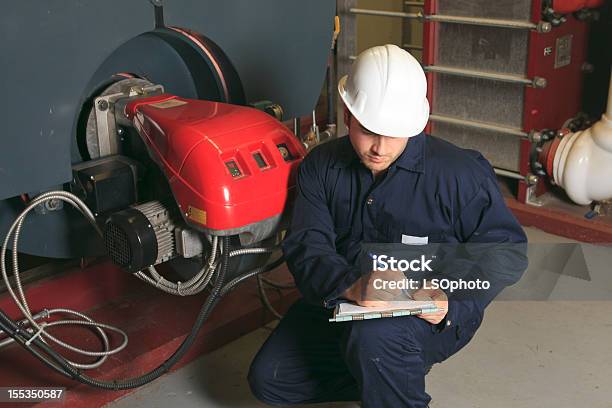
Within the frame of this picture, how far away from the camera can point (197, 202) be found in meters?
1.81

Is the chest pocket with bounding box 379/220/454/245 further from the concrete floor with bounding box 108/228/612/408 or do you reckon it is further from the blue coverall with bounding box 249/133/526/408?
the concrete floor with bounding box 108/228/612/408

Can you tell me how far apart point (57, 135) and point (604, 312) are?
1630 mm

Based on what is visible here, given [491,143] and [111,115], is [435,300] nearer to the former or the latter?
[111,115]

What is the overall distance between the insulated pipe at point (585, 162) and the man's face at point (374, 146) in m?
1.30

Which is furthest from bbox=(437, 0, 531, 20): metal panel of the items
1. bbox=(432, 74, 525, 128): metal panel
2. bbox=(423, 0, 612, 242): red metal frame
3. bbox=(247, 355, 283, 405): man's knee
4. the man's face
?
bbox=(247, 355, 283, 405): man's knee

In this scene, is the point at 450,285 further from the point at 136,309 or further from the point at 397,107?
the point at 136,309

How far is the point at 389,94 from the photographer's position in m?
1.71

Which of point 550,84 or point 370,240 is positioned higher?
point 550,84

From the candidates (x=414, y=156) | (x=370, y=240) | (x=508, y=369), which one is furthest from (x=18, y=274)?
(x=508, y=369)

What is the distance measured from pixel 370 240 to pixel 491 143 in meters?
1.47

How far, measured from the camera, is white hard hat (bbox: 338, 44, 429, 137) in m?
1.71

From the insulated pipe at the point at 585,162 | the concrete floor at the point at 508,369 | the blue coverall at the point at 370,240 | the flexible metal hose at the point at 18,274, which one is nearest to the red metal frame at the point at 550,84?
the insulated pipe at the point at 585,162

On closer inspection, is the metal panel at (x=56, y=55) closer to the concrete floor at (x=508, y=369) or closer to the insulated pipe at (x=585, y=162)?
the concrete floor at (x=508, y=369)

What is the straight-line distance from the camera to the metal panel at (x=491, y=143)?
3141mm
